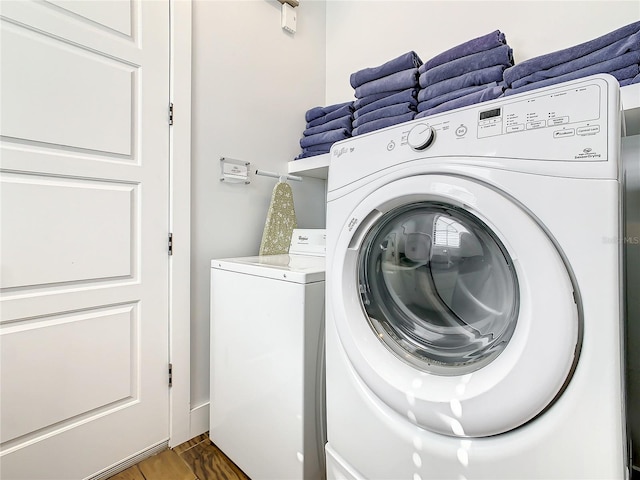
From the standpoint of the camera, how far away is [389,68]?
1427mm

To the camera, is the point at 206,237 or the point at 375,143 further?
the point at 206,237

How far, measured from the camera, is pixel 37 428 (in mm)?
1033

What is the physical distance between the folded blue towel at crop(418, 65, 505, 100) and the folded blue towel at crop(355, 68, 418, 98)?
72mm

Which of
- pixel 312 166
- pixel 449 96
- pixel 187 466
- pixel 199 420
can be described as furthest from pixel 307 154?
pixel 187 466

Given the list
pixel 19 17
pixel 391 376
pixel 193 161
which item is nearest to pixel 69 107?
pixel 19 17

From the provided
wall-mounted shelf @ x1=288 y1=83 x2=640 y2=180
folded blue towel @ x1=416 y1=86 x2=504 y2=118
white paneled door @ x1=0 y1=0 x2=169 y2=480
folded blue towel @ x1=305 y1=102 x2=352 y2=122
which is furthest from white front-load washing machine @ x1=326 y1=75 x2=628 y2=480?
folded blue towel @ x1=305 y1=102 x2=352 y2=122

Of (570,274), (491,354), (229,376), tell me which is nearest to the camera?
(570,274)

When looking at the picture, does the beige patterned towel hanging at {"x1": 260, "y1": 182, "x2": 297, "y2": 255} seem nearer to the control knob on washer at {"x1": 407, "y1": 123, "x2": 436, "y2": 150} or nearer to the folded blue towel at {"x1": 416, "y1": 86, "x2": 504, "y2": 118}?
the folded blue towel at {"x1": 416, "y1": 86, "x2": 504, "y2": 118}

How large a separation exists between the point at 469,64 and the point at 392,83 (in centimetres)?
32

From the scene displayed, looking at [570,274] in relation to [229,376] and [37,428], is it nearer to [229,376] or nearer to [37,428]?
[229,376]

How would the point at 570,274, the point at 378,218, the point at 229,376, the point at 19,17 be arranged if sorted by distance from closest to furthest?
1. the point at 570,274
2. the point at 378,218
3. the point at 19,17
4. the point at 229,376

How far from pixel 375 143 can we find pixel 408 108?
0.72m

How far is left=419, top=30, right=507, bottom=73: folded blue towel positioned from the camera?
1.17 m

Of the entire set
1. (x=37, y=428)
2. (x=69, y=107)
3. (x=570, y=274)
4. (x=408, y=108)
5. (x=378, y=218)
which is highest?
(x=408, y=108)
